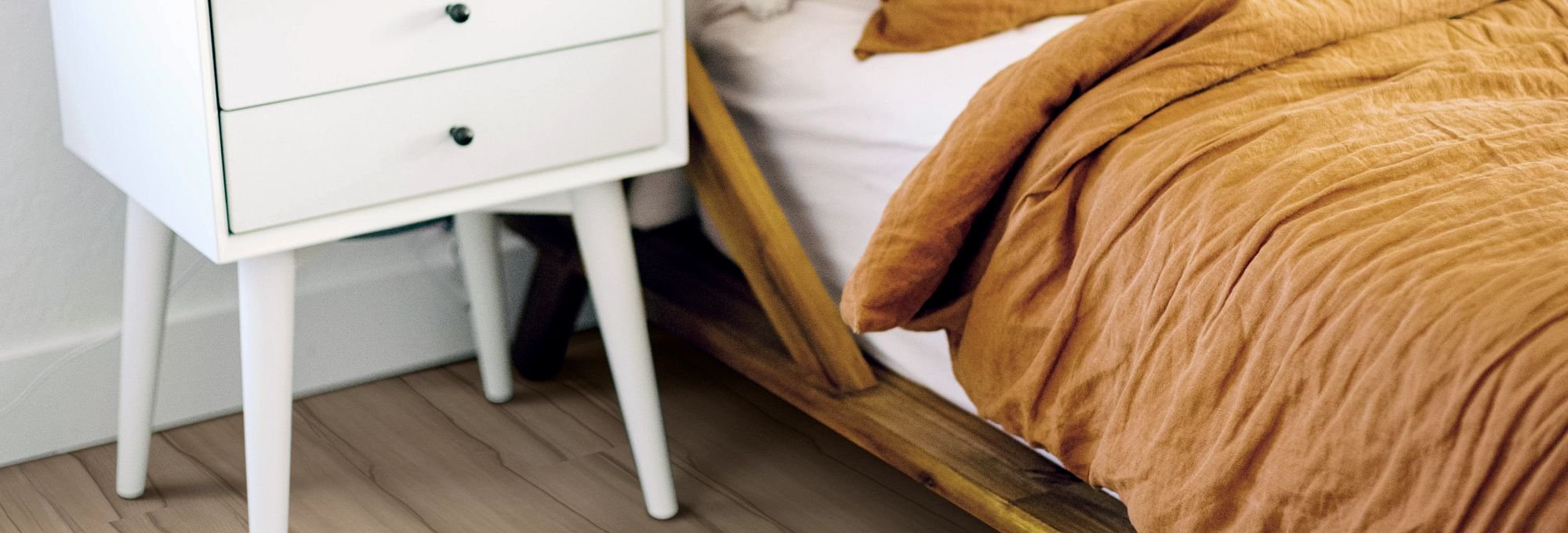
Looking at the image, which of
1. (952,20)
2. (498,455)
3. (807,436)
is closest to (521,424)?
(498,455)

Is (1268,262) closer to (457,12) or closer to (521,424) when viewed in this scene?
(457,12)

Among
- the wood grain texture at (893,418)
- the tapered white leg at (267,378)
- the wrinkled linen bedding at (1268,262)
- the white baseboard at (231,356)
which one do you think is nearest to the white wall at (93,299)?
the white baseboard at (231,356)

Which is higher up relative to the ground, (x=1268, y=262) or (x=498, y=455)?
(x=1268, y=262)

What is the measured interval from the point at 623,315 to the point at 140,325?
1.42ft

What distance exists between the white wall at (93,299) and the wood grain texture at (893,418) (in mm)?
306

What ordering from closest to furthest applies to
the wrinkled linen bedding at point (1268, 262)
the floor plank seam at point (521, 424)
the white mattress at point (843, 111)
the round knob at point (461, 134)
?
the wrinkled linen bedding at point (1268, 262) < the round knob at point (461, 134) < the white mattress at point (843, 111) < the floor plank seam at point (521, 424)

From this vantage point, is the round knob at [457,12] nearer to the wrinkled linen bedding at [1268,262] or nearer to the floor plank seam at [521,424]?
the wrinkled linen bedding at [1268,262]

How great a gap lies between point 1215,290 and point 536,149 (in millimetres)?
558

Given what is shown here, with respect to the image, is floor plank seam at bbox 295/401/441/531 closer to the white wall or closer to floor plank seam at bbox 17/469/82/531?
the white wall

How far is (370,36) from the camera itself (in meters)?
1.10

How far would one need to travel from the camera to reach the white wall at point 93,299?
1.42m

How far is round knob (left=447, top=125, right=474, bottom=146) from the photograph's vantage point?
3.79ft

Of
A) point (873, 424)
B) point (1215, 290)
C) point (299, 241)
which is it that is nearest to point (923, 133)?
point (873, 424)

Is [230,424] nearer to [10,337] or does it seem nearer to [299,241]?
[10,337]
